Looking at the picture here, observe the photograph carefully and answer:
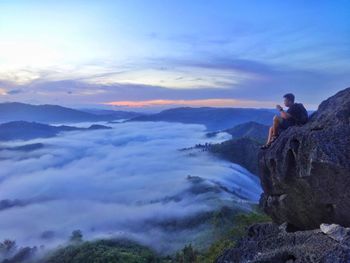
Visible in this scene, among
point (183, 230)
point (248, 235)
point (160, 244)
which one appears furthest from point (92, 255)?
point (248, 235)

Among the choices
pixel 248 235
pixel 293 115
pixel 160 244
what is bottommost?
pixel 160 244

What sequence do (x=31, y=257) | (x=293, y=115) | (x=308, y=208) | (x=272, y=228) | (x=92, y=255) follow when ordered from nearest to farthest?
(x=308, y=208)
(x=272, y=228)
(x=293, y=115)
(x=92, y=255)
(x=31, y=257)

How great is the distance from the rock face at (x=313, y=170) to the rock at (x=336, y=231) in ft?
5.74

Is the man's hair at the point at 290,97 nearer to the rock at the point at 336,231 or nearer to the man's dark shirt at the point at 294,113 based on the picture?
the man's dark shirt at the point at 294,113

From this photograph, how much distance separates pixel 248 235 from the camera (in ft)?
78.8

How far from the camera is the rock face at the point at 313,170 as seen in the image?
1912 centimetres

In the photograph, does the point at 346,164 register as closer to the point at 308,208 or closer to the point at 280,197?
the point at 308,208

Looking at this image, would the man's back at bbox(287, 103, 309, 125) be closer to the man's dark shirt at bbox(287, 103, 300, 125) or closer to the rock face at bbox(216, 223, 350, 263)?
the man's dark shirt at bbox(287, 103, 300, 125)

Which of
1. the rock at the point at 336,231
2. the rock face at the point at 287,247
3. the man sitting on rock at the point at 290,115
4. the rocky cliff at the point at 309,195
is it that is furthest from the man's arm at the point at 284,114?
the rock at the point at 336,231

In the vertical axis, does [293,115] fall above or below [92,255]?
above

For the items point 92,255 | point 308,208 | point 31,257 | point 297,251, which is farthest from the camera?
point 31,257

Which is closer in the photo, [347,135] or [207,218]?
[347,135]

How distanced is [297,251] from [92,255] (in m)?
136

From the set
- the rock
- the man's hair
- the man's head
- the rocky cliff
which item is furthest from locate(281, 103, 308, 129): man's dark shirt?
the rock
